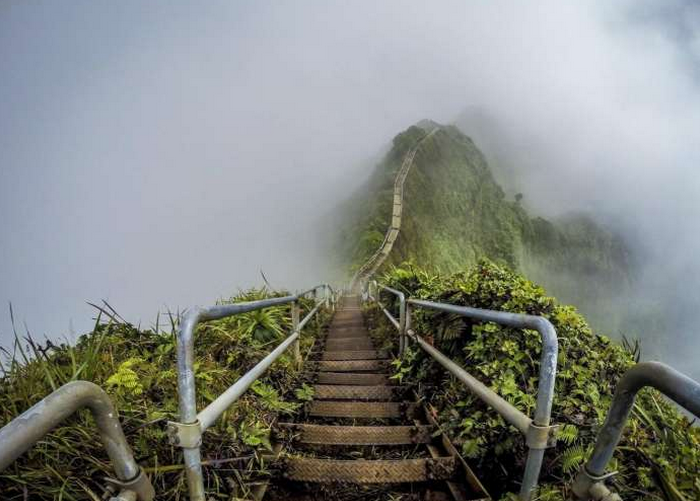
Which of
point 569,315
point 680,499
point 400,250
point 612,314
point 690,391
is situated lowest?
point 612,314

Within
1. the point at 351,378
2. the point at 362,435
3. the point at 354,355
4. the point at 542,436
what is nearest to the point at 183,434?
the point at 542,436

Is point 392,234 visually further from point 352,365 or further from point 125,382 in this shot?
point 125,382

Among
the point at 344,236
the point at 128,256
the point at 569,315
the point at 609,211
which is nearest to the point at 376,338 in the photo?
the point at 569,315

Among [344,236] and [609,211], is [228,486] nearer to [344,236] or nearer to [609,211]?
[344,236]

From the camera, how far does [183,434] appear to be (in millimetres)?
1345

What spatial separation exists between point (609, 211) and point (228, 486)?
3547 inches

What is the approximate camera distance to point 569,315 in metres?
2.62

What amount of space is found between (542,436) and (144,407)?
2127mm

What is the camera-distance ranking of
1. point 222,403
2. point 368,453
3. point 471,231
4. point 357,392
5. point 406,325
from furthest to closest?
point 471,231
point 406,325
point 357,392
point 368,453
point 222,403

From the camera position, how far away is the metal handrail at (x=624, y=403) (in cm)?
90

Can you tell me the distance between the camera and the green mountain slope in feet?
115

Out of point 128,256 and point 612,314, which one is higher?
point 128,256

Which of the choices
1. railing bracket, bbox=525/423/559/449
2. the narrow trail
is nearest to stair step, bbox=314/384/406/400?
railing bracket, bbox=525/423/559/449

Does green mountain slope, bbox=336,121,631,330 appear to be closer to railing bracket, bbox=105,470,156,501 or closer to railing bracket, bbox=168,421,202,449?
railing bracket, bbox=168,421,202,449
